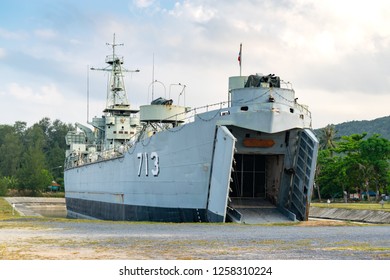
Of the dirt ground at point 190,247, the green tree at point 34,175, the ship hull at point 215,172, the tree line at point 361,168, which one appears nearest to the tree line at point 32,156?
the green tree at point 34,175

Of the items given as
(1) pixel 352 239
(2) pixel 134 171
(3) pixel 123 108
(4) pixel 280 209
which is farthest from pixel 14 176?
(1) pixel 352 239

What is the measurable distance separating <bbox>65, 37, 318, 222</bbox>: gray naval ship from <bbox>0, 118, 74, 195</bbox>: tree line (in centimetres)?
7552

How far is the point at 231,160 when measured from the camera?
26.2 metres

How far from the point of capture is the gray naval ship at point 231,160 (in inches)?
1092

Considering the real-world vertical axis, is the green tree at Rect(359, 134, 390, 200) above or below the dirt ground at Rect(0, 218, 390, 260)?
above

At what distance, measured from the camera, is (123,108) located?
2340 inches

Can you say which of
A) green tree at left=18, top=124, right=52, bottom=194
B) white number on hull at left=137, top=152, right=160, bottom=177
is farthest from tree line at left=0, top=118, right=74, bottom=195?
white number on hull at left=137, top=152, right=160, bottom=177

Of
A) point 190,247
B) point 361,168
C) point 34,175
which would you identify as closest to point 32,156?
point 34,175

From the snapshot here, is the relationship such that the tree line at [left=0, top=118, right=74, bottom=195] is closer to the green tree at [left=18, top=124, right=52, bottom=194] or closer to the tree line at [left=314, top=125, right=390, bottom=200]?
the green tree at [left=18, top=124, right=52, bottom=194]

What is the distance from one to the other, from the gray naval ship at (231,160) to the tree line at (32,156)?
75.5 metres

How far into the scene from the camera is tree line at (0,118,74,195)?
11338cm

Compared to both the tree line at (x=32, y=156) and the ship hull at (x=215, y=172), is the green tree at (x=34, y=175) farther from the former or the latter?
the ship hull at (x=215, y=172)

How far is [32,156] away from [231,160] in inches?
3831
